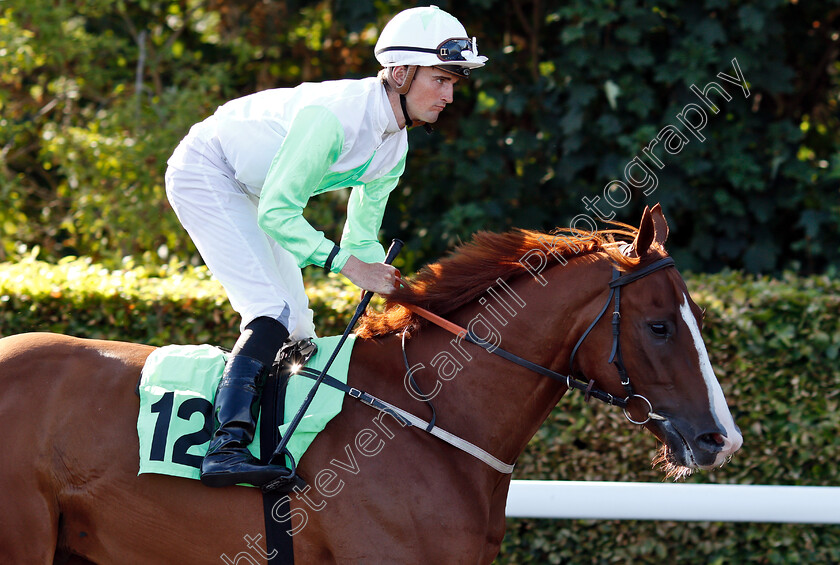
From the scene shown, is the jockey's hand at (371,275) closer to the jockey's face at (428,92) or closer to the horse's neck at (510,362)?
the horse's neck at (510,362)

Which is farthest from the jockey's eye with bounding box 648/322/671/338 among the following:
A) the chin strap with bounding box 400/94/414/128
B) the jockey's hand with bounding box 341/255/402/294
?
the chin strap with bounding box 400/94/414/128

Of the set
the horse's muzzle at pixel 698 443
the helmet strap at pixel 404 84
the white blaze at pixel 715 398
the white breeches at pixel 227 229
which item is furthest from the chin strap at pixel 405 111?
the horse's muzzle at pixel 698 443

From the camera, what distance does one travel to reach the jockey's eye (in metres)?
2.45

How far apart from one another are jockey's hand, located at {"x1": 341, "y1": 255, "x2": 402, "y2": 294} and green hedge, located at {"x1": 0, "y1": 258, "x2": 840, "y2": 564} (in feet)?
5.87

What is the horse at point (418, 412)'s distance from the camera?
2432 millimetres

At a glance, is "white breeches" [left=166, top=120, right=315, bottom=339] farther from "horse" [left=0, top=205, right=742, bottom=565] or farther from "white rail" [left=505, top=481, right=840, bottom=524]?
"white rail" [left=505, top=481, right=840, bottom=524]

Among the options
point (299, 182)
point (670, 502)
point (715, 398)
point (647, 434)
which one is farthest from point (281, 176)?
point (647, 434)

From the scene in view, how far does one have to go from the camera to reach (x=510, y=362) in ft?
8.56

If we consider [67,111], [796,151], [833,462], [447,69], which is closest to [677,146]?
[796,151]

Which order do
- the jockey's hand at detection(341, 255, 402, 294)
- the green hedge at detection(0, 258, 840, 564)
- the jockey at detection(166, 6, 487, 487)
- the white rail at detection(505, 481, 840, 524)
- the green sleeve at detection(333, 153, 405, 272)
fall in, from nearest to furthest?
the jockey at detection(166, 6, 487, 487), the jockey's hand at detection(341, 255, 402, 294), the green sleeve at detection(333, 153, 405, 272), the white rail at detection(505, 481, 840, 524), the green hedge at detection(0, 258, 840, 564)

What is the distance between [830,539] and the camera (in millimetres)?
4355

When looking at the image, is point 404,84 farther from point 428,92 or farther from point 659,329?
point 659,329

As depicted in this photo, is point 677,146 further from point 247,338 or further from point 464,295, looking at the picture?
point 247,338

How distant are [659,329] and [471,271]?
64 cm
